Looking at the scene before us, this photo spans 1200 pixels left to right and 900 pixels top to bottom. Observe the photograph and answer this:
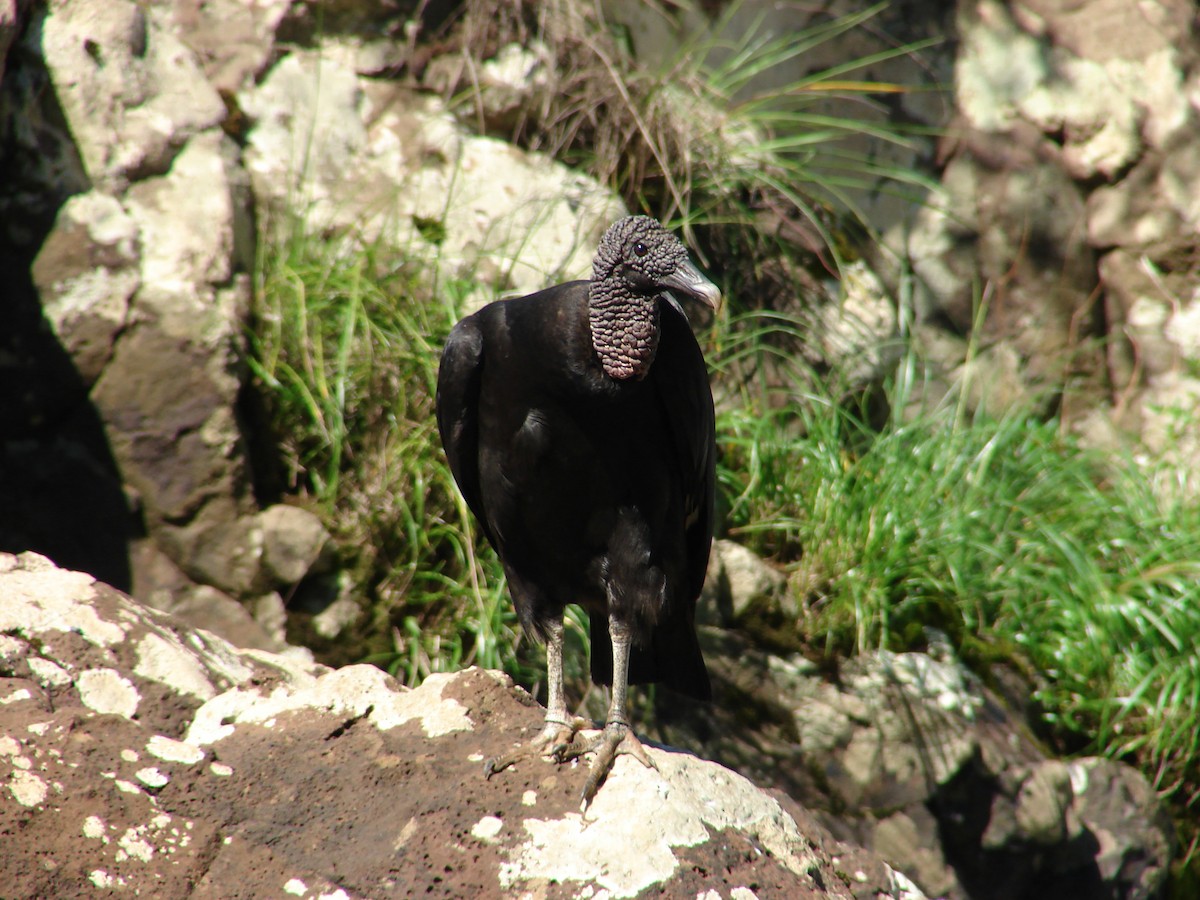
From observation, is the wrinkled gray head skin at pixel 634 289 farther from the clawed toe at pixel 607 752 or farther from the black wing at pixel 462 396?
the clawed toe at pixel 607 752

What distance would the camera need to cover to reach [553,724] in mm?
2275

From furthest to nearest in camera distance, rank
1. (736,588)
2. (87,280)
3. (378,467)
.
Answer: (736,588), (378,467), (87,280)

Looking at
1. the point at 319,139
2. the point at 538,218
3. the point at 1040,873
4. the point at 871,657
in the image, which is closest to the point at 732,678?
the point at 871,657

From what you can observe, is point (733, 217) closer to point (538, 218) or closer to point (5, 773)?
point (538, 218)

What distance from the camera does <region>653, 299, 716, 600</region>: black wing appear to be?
2.47 m

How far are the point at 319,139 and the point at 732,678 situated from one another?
2.55 metres

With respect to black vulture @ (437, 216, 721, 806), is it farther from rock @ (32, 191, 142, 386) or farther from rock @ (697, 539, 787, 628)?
rock @ (32, 191, 142, 386)

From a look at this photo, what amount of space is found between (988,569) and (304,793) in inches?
115

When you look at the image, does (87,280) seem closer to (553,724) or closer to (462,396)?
(462,396)

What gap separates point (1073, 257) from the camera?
5117 mm

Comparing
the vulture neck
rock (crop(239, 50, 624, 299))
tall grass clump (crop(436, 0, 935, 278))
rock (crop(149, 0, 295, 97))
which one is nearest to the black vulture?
the vulture neck

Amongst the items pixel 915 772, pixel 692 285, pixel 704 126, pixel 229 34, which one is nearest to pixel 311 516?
pixel 692 285

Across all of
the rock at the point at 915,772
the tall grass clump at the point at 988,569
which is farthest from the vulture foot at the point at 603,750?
the tall grass clump at the point at 988,569

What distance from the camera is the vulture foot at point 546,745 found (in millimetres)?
2092
